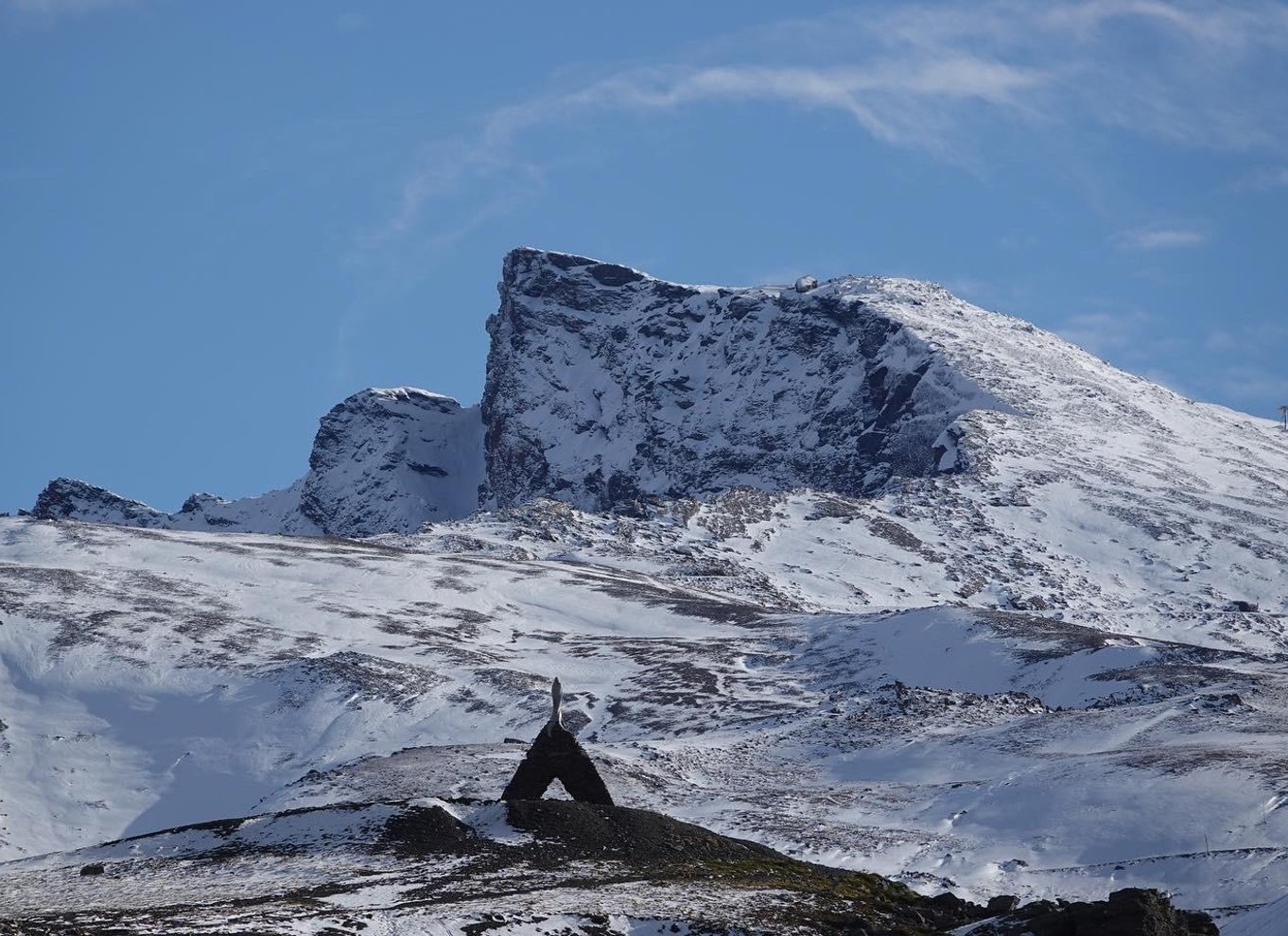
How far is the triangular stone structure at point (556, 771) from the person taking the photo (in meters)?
51.3

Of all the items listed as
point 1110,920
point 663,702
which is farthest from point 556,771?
point 663,702

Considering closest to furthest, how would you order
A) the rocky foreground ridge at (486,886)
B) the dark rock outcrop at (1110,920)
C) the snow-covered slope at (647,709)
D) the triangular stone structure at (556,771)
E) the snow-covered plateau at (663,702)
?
the dark rock outcrop at (1110,920) < the rocky foreground ridge at (486,886) < the triangular stone structure at (556,771) < the snow-covered plateau at (663,702) < the snow-covered slope at (647,709)

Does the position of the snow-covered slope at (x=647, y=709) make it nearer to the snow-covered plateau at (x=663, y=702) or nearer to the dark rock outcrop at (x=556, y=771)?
the snow-covered plateau at (x=663, y=702)

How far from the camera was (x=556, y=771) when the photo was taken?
51625mm

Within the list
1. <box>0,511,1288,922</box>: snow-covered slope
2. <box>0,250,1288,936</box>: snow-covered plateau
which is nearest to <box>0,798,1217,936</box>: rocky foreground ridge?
<box>0,250,1288,936</box>: snow-covered plateau

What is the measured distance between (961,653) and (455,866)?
84251 mm

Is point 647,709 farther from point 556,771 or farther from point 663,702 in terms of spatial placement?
point 556,771

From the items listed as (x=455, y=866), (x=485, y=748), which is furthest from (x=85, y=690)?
(x=455, y=866)

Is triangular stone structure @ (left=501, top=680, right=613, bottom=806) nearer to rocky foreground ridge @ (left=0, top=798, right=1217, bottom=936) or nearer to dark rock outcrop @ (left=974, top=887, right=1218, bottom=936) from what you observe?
rocky foreground ridge @ (left=0, top=798, right=1217, bottom=936)

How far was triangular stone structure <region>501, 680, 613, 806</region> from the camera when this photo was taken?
51281 millimetres

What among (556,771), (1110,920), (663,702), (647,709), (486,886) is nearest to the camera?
(1110,920)

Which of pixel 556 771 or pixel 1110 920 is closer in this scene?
pixel 1110 920

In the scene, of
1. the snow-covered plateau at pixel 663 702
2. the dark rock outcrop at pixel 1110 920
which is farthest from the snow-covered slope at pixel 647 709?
the dark rock outcrop at pixel 1110 920

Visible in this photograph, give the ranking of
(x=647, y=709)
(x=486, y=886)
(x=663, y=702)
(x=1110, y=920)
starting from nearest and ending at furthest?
(x=1110, y=920) → (x=486, y=886) → (x=647, y=709) → (x=663, y=702)
